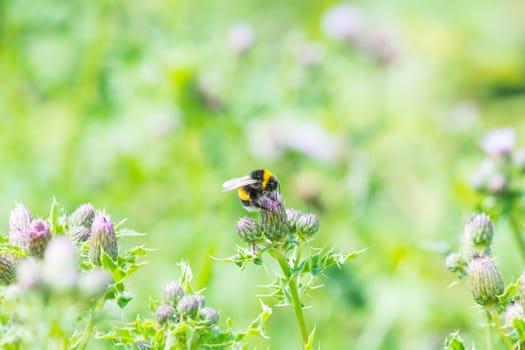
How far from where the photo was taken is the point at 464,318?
495 centimetres

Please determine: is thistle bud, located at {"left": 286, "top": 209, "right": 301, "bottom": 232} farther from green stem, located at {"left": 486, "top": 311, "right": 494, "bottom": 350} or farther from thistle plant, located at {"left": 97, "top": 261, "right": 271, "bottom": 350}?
green stem, located at {"left": 486, "top": 311, "right": 494, "bottom": 350}

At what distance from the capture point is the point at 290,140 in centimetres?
632

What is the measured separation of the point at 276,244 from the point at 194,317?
35 centimetres

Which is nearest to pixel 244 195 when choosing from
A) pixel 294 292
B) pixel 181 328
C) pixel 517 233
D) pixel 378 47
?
pixel 294 292

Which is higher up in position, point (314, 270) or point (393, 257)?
point (393, 257)

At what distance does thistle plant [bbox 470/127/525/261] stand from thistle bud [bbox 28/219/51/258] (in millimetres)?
1985

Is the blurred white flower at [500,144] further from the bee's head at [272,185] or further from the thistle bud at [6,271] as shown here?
the thistle bud at [6,271]

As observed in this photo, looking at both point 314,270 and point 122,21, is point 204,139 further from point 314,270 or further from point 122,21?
point 314,270

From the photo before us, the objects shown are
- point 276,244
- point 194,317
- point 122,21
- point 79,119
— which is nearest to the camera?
point 194,317

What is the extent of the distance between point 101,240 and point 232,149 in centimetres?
386

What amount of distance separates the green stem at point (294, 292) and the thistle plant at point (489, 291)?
1.21 ft

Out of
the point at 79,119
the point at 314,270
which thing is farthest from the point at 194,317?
the point at 79,119

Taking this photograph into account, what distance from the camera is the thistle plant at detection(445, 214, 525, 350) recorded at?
2.26 meters

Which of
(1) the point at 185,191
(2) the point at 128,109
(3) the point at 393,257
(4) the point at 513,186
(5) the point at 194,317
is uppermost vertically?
(2) the point at 128,109
